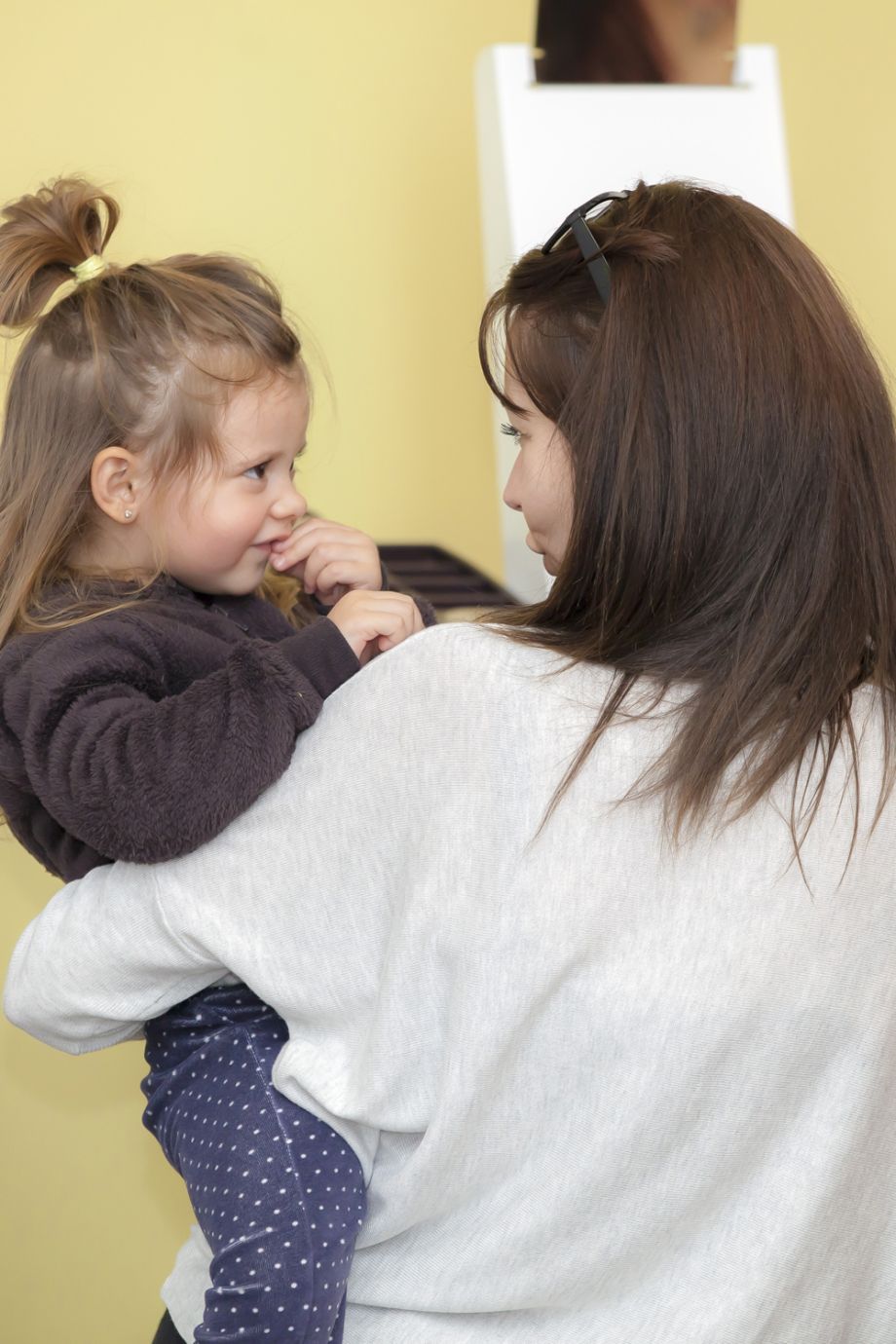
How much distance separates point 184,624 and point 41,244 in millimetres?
389

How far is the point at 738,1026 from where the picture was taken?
0.84 m

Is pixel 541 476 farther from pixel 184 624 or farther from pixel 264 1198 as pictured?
pixel 264 1198

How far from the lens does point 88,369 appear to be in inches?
48.9

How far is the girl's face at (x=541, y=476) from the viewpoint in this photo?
1.02m

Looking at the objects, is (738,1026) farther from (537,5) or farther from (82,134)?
(82,134)

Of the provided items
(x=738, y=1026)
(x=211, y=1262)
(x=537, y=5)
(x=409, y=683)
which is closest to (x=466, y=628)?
(x=409, y=683)

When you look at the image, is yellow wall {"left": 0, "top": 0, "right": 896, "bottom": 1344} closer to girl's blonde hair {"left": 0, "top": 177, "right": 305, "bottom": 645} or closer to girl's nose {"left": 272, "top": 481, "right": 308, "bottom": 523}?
girl's blonde hair {"left": 0, "top": 177, "right": 305, "bottom": 645}

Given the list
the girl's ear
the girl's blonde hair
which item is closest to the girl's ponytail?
the girl's blonde hair

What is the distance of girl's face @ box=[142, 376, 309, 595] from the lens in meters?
1.24

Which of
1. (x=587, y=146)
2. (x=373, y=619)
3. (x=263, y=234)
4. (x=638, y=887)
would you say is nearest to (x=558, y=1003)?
(x=638, y=887)

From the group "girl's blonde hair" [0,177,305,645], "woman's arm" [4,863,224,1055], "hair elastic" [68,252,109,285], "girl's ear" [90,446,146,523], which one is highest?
"hair elastic" [68,252,109,285]

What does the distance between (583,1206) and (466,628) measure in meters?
0.37

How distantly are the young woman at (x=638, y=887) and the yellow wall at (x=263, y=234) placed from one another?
1087 mm

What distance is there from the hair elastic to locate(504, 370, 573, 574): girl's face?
1.44 ft
